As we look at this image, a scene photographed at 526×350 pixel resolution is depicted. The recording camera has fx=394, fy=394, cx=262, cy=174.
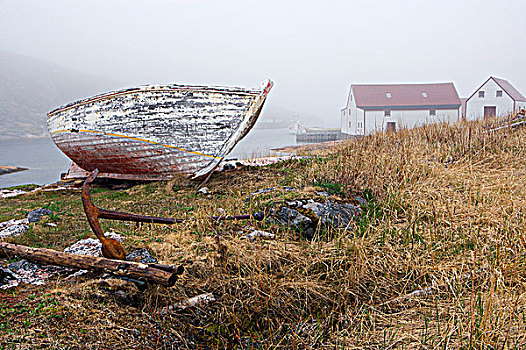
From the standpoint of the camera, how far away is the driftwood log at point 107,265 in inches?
115

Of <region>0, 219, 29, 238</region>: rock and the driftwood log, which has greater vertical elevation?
the driftwood log

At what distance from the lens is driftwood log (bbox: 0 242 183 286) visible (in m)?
2.91

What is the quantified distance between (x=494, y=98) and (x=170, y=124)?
110ft

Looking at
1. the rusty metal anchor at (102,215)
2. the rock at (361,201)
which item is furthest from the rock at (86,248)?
the rock at (361,201)

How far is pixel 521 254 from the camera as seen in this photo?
3.53 meters

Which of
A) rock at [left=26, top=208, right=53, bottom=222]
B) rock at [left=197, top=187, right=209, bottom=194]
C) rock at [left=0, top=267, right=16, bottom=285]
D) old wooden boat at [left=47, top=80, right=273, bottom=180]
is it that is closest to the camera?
rock at [left=0, top=267, right=16, bottom=285]

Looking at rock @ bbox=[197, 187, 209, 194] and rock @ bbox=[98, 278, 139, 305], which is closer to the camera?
rock @ bbox=[98, 278, 139, 305]

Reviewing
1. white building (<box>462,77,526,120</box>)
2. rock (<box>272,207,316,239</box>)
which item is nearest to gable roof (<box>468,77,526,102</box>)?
white building (<box>462,77,526,120</box>)

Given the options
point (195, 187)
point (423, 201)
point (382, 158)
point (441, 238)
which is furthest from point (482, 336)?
point (195, 187)

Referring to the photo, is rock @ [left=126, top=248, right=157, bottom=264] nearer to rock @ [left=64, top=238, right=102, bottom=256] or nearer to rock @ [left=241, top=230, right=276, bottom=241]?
rock @ [left=64, top=238, right=102, bottom=256]

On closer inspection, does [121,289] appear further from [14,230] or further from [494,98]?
[494,98]

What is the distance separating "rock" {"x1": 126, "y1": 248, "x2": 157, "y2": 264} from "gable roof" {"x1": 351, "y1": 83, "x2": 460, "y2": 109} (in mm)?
33109

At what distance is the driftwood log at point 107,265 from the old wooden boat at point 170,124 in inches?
188

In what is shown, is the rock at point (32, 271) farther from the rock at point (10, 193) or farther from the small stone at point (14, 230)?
the rock at point (10, 193)
